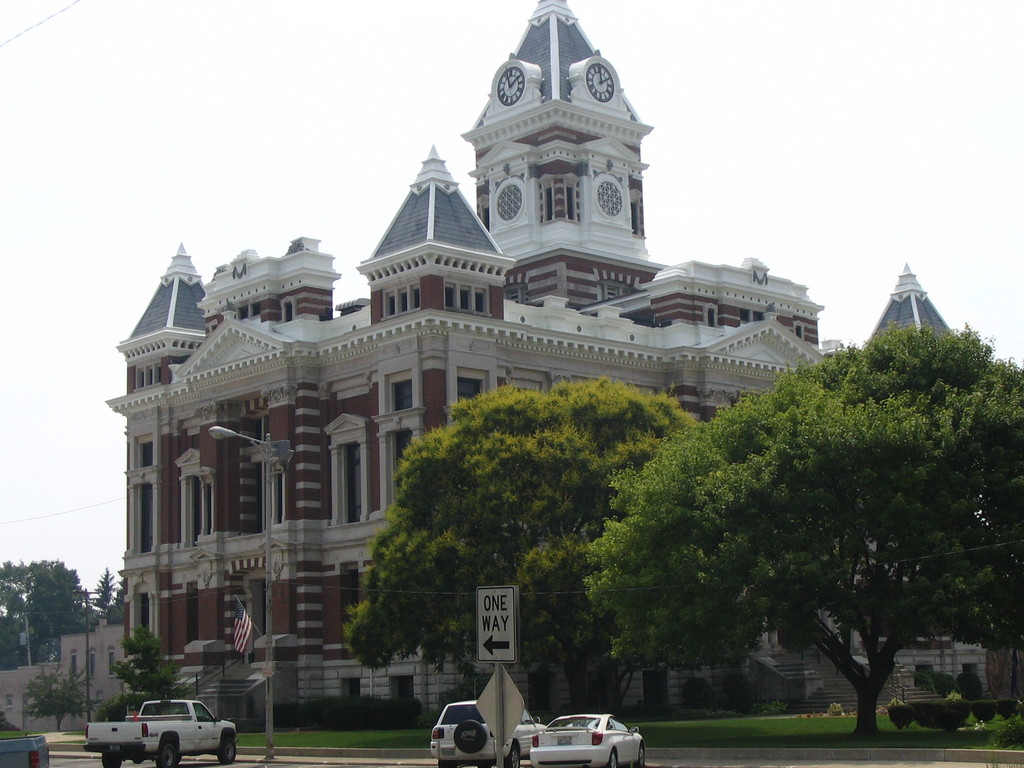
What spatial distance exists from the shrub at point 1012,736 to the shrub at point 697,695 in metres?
31.8

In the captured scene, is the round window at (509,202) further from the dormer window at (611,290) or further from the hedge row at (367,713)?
the hedge row at (367,713)

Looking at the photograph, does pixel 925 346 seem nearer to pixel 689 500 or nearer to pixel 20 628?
pixel 689 500

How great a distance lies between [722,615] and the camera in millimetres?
45312

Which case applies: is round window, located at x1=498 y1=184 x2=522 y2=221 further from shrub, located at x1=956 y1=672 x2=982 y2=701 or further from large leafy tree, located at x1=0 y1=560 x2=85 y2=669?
large leafy tree, located at x1=0 y1=560 x2=85 y2=669

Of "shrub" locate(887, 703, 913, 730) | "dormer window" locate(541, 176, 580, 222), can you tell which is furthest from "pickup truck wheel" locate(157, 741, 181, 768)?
"dormer window" locate(541, 176, 580, 222)

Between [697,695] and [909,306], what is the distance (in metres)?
36.2

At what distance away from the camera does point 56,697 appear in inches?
4242

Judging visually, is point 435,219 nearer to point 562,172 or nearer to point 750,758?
point 562,172

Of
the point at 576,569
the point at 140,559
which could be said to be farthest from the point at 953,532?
the point at 140,559

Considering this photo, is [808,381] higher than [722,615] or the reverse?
higher

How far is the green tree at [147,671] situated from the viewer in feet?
204

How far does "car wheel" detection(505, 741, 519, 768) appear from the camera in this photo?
36994 millimetres

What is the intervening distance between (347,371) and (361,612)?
16459 mm

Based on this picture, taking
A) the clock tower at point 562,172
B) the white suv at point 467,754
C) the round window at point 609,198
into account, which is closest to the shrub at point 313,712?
the white suv at point 467,754
